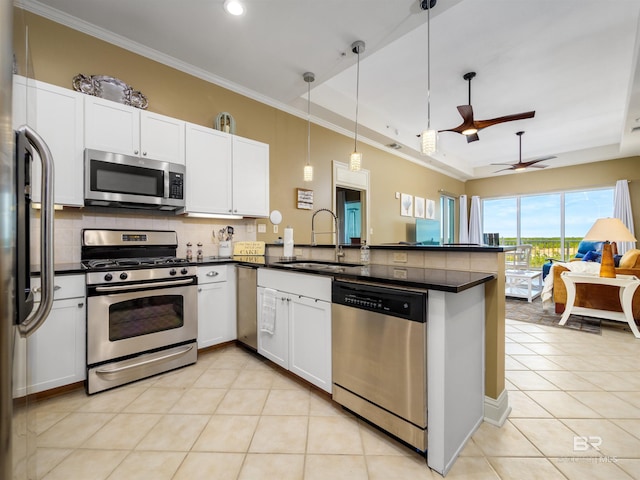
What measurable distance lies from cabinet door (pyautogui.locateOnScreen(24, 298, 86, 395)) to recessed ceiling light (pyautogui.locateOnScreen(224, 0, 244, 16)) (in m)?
2.45

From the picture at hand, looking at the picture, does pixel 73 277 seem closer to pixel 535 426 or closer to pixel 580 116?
pixel 535 426

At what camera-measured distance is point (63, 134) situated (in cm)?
212

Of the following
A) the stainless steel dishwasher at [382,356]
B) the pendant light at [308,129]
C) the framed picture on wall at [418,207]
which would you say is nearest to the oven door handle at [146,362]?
the stainless steel dishwasher at [382,356]

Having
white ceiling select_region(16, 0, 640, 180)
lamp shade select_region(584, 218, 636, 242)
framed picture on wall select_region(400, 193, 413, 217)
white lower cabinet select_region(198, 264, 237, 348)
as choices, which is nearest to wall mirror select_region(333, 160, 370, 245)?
white ceiling select_region(16, 0, 640, 180)

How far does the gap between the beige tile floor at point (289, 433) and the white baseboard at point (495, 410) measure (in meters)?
0.05

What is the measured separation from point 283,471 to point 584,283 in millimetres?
4242

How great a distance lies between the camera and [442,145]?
629cm

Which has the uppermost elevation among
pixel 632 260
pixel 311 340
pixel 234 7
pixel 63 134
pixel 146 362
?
pixel 234 7

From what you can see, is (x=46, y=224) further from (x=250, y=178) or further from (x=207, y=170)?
(x=250, y=178)

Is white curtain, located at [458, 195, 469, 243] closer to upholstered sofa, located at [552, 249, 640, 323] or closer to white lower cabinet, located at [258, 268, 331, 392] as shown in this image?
upholstered sofa, located at [552, 249, 640, 323]

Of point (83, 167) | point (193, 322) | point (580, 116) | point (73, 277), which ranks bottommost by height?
point (193, 322)

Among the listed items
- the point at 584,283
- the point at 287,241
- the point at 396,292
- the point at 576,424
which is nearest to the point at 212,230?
the point at 287,241

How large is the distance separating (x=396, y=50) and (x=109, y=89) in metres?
2.80

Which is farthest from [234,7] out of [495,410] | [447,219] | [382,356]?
[447,219]
